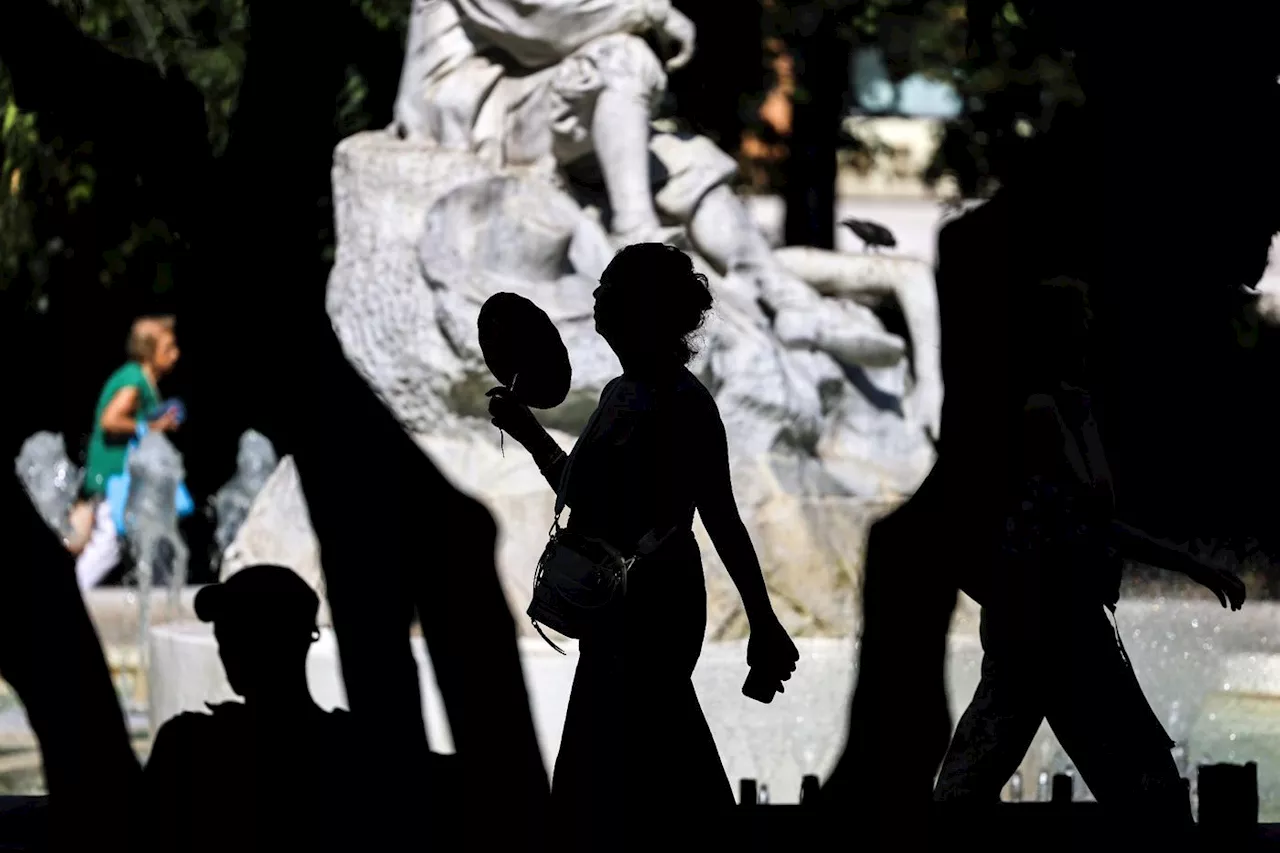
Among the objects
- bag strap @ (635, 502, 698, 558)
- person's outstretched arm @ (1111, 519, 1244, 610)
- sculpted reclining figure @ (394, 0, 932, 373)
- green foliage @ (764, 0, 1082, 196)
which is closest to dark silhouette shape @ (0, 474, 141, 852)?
bag strap @ (635, 502, 698, 558)

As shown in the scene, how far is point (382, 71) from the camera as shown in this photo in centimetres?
1539

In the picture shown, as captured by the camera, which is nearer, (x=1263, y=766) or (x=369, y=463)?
(x=369, y=463)

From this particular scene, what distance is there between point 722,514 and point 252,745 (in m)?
1.43

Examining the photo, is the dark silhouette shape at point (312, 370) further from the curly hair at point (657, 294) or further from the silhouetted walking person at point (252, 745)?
the curly hair at point (657, 294)

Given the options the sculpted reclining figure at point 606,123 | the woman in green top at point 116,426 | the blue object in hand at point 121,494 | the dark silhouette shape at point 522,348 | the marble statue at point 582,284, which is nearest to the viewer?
the dark silhouette shape at point 522,348

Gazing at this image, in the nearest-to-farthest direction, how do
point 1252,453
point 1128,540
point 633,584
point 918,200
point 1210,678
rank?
point 633,584 < point 1128,540 < point 1252,453 < point 1210,678 < point 918,200

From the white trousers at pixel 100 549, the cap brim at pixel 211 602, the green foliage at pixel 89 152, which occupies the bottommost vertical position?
the white trousers at pixel 100 549

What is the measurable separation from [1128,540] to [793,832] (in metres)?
1.05

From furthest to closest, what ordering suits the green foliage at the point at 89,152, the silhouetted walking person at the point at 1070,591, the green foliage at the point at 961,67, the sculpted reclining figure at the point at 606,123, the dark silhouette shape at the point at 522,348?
the green foliage at the point at 961,67, the green foliage at the point at 89,152, the sculpted reclining figure at the point at 606,123, the silhouetted walking person at the point at 1070,591, the dark silhouette shape at the point at 522,348

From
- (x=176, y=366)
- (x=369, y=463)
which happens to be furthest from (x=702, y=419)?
(x=176, y=366)

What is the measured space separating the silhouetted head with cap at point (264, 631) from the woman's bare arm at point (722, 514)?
1239 mm

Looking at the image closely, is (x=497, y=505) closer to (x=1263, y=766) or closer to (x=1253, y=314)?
(x=1263, y=766)

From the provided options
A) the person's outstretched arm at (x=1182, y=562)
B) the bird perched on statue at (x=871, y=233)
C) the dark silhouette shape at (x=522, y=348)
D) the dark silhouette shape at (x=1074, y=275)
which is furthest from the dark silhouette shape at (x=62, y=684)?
the bird perched on statue at (x=871, y=233)

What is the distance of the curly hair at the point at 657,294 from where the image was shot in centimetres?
415
